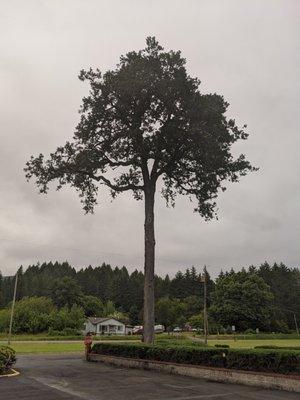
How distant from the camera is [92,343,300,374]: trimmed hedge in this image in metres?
14.0

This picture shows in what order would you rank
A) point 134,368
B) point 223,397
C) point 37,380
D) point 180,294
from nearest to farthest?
1. point 223,397
2. point 37,380
3. point 134,368
4. point 180,294

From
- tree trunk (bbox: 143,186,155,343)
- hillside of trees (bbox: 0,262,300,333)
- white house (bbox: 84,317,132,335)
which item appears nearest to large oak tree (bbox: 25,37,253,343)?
tree trunk (bbox: 143,186,155,343)

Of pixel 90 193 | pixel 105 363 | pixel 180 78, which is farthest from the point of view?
pixel 90 193

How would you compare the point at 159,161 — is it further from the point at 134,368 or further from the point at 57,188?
the point at 134,368

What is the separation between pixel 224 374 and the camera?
50.4 ft

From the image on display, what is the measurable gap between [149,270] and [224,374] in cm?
979

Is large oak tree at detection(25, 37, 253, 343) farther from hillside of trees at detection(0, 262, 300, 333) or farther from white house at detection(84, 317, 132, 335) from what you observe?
white house at detection(84, 317, 132, 335)

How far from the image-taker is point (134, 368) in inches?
769

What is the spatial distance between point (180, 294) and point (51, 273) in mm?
51632

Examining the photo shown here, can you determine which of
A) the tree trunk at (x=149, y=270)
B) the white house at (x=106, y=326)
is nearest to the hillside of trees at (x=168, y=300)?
the white house at (x=106, y=326)

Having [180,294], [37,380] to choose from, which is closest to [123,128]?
[37,380]

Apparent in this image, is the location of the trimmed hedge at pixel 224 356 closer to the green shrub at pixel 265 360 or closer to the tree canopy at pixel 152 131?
the green shrub at pixel 265 360

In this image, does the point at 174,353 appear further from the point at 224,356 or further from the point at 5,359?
the point at 5,359

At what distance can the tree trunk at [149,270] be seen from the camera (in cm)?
2405
